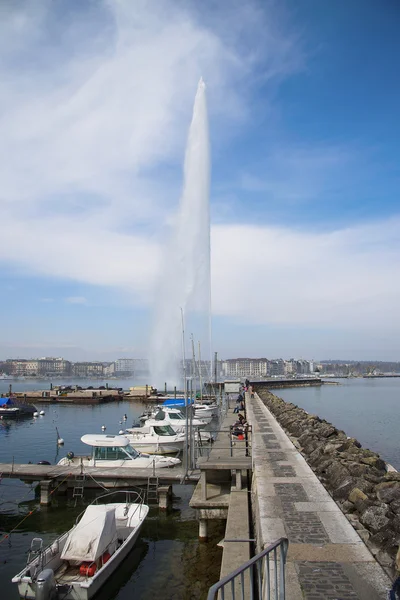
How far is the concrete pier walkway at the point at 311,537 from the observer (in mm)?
6914

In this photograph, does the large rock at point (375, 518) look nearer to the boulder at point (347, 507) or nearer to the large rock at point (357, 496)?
the boulder at point (347, 507)

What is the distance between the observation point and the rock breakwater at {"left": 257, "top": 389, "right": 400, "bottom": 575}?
892cm

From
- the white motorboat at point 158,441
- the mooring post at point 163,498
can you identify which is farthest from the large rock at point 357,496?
the white motorboat at point 158,441

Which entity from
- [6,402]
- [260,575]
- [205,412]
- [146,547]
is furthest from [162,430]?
[6,402]

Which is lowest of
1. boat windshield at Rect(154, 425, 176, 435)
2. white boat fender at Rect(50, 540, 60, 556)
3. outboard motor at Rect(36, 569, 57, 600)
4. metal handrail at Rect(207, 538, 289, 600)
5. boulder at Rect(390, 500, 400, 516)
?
outboard motor at Rect(36, 569, 57, 600)

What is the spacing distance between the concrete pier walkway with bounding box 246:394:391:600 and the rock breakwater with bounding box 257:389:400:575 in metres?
0.32

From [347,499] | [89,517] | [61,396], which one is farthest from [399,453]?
[61,396]

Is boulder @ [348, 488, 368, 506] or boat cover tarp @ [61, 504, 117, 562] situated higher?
boulder @ [348, 488, 368, 506]

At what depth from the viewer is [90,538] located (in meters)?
12.3

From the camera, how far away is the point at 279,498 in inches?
468

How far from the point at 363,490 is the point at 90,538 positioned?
24.5ft

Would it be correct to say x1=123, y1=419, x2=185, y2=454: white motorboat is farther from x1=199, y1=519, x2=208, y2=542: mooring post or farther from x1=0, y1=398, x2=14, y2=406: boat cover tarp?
x1=0, y1=398, x2=14, y2=406: boat cover tarp

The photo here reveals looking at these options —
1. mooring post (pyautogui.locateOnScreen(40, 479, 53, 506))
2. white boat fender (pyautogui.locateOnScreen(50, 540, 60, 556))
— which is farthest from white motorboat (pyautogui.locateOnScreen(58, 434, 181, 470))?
white boat fender (pyautogui.locateOnScreen(50, 540, 60, 556))

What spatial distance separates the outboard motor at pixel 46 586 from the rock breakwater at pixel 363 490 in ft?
24.1
